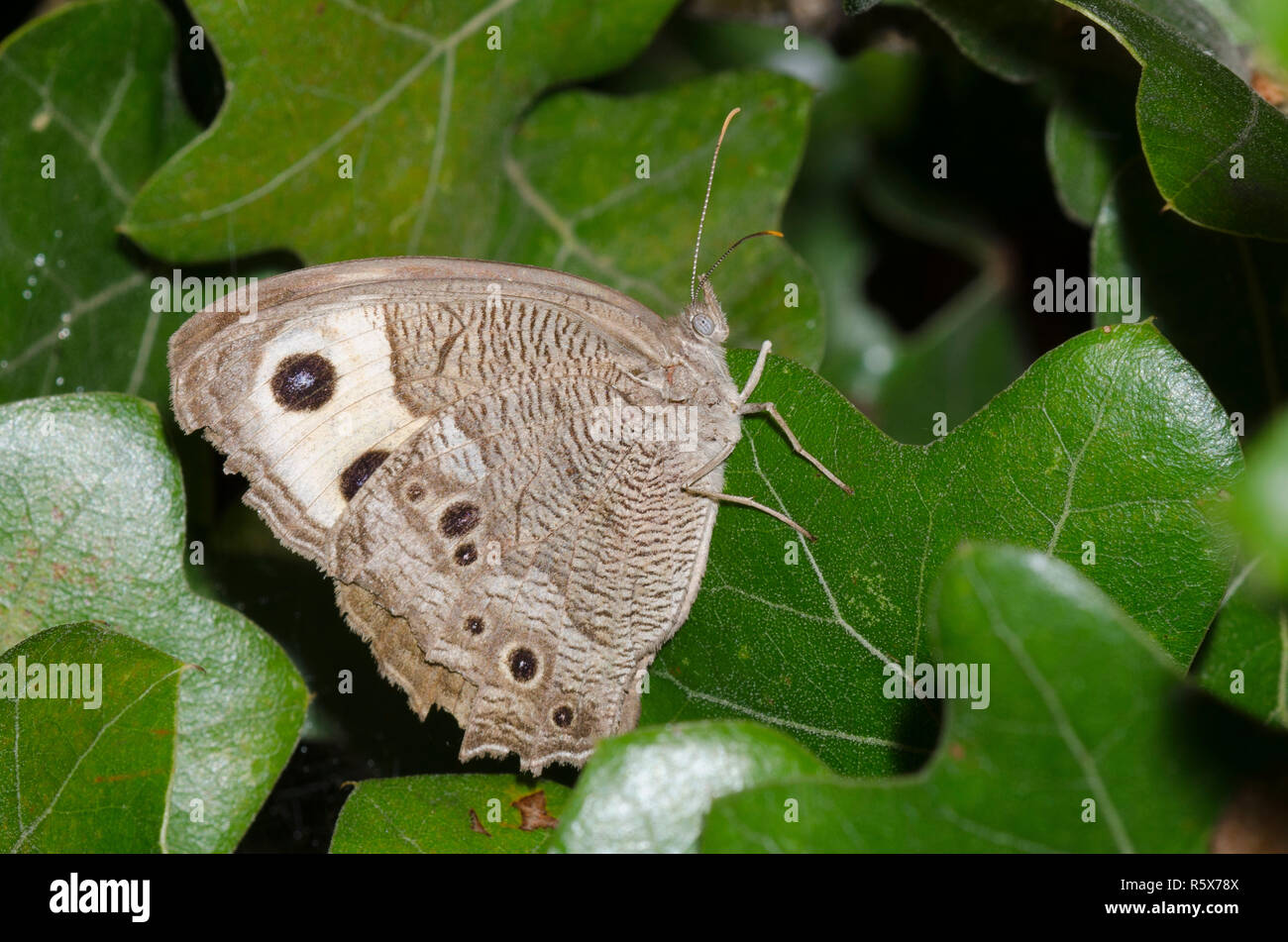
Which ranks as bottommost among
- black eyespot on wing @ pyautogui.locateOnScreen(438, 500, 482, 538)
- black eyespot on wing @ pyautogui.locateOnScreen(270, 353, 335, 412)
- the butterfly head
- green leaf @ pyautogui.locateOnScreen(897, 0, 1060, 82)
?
black eyespot on wing @ pyautogui.locateOnScreen(438, 500, 482, 538)

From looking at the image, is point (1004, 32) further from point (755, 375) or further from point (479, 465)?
point (479, 465)

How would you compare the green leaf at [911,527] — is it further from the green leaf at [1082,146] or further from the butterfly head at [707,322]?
the green leaf at [1082,146]

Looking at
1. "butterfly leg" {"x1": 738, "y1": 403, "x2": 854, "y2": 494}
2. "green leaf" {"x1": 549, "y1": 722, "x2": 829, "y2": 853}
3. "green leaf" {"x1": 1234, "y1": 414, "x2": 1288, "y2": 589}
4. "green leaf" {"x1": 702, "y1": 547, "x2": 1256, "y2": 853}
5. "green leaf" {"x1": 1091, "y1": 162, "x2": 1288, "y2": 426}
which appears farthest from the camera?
"green leaf" {"x1": 1091, "y1": 162, "x2": 1288, "y2": 426}

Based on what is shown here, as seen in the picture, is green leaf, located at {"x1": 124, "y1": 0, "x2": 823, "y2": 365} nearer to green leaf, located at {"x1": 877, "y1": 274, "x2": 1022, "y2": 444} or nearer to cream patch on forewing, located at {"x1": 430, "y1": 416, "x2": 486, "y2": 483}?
cream patch on forewing, located at {"x1": 430, "y1": 416, "x2": 486, "y2": 483}

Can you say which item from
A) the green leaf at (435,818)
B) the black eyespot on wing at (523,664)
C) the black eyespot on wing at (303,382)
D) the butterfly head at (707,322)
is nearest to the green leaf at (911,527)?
the butterfly head at (707,322)

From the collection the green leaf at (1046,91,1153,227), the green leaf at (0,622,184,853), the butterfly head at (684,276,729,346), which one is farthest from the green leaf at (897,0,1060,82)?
the green leaf at (0,622,184,853)

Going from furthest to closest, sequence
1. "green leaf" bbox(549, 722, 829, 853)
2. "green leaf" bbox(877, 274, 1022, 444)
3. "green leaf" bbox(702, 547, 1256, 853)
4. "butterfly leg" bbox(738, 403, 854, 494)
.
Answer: "green leaf" bbox(877, 274, 1022, 444) < "butterfly leg" bbox(738, 403, 854, 494) < "green leaf" bbox(549, 722, 829, 853) < "green leaf" bbox(702, 547, 1256, 853)

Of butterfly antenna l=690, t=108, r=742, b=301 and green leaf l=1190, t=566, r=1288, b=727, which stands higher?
butterfly antenna l=690, t=108, r=742, b=301

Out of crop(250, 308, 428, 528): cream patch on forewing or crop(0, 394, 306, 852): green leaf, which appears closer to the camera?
crop(0, 394, 306, 852): green leaf
